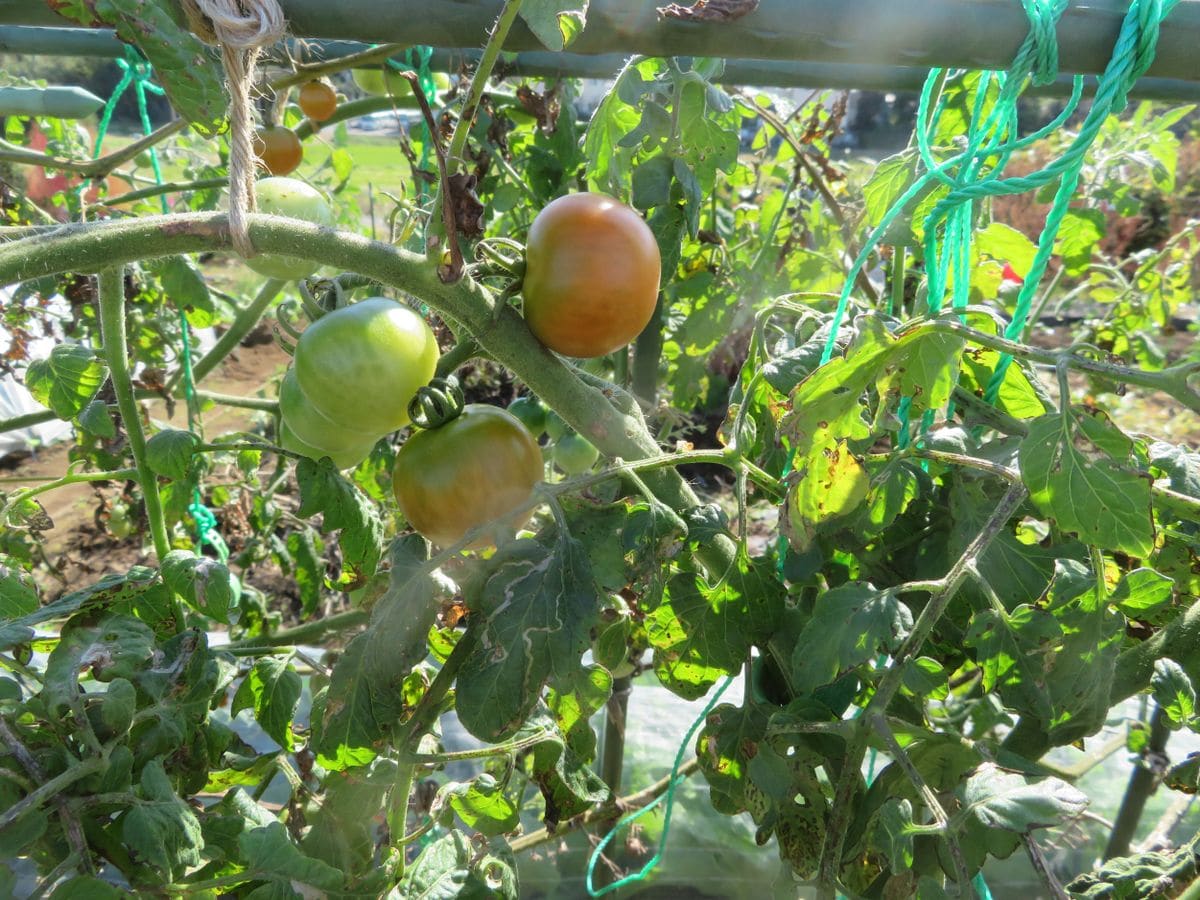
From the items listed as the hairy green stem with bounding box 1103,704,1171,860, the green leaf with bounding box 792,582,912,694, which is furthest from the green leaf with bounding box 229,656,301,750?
the hairy green stem with bounding box 1103,704,1171,860

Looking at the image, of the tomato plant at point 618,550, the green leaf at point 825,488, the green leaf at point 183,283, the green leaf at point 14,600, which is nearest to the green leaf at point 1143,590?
the tomato plant at point 618,550

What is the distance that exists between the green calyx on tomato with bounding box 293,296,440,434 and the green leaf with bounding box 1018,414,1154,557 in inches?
20.6

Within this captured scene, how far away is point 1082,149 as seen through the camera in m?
0.69

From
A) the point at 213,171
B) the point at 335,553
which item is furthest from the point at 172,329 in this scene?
the point at 335,553

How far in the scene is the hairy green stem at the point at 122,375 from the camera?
2.80 ft

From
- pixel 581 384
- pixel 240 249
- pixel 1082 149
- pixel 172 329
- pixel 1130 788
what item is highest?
pixel 1082 149

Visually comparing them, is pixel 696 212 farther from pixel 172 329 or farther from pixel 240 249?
pixel 172 329

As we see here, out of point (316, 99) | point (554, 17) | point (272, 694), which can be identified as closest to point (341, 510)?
point (272, 694)

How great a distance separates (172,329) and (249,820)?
1700 mm

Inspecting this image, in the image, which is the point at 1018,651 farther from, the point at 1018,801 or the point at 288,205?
the point at 288,205

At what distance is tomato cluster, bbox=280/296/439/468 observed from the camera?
75 cm

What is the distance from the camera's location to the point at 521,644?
0.66 meters

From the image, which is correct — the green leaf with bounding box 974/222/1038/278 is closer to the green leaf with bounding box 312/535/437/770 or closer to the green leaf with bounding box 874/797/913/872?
the green leaf with bounding box 874/797/913/872

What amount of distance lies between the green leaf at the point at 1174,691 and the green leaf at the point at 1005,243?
512 millimetres
